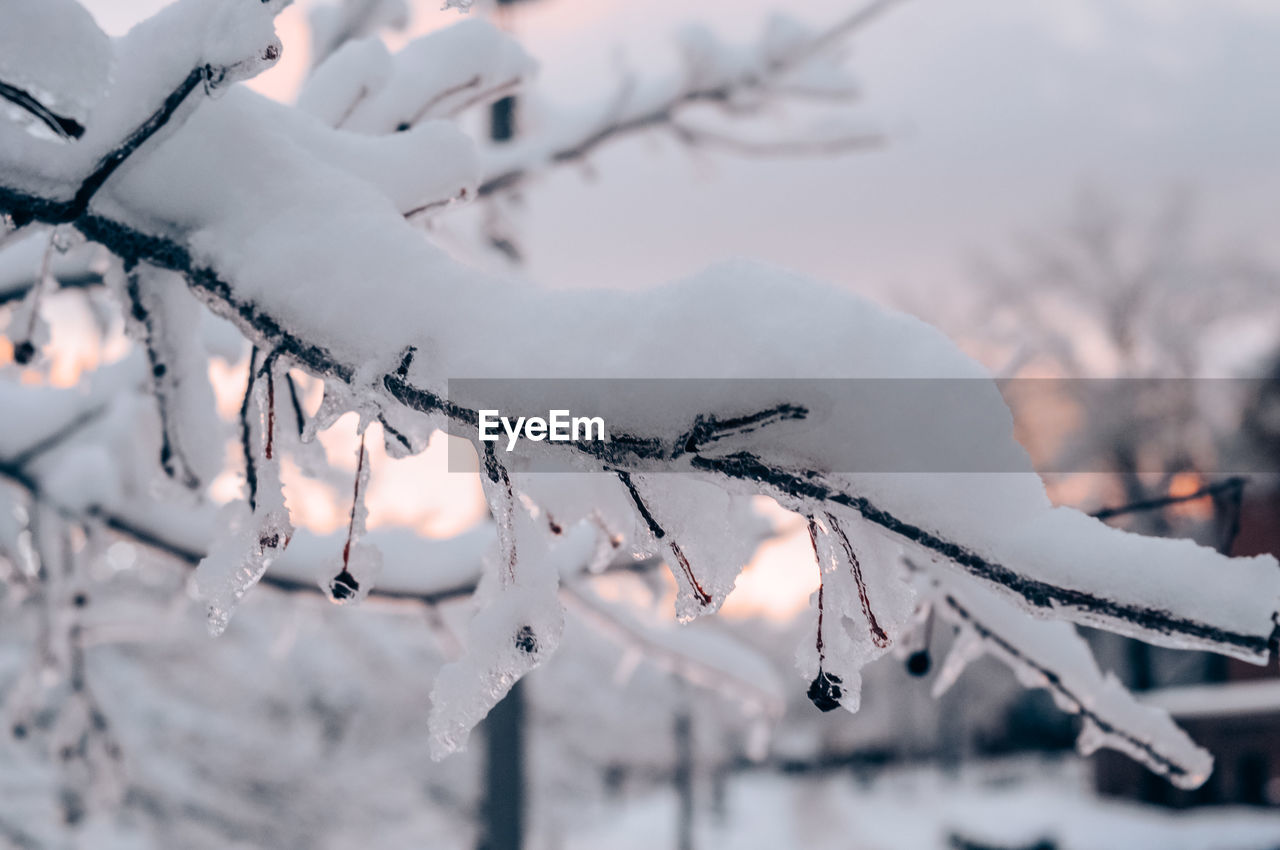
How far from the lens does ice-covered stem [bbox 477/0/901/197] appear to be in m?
3.15

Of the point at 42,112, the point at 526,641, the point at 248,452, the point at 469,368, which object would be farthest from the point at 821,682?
the point at 42,112

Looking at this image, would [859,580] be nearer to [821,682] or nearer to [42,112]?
[821,682]

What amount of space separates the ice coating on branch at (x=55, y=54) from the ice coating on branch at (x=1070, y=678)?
4.81 feet

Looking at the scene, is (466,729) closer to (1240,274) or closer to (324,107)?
(324,107)

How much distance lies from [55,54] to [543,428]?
756 mm

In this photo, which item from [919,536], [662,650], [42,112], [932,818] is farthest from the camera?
[932,818]

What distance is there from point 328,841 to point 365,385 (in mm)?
7570

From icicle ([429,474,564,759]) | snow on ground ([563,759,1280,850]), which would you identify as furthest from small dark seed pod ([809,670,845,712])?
snow on ground ([563,759,1280,850])

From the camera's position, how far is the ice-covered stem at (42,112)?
95cm

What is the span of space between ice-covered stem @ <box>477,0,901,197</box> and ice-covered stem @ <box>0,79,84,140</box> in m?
2.14

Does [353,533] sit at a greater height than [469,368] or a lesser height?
lesser

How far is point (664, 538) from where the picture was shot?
34.3 inches

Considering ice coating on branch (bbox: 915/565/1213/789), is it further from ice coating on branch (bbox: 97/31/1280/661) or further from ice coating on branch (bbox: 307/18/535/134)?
ice coating on branch (bbox: 307/18/535/134)

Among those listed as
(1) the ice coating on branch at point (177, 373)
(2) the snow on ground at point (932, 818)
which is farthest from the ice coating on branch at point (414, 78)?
(2) the snow on ground at point (932, 818)
